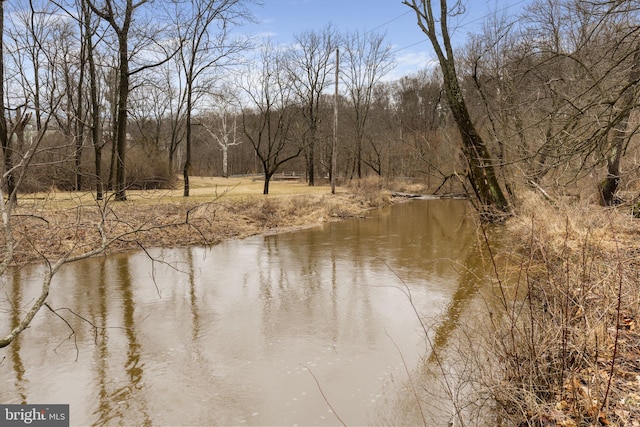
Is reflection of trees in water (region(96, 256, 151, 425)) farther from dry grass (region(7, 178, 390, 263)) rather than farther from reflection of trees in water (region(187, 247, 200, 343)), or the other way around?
dry grass (region(7, 178, 390, 263))

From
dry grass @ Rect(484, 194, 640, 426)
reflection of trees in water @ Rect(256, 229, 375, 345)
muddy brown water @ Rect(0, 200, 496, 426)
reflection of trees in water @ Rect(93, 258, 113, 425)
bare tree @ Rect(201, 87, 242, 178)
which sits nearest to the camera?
dry grass @ Rect(484, 194, 640, 426)

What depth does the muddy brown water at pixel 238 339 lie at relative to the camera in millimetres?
4176

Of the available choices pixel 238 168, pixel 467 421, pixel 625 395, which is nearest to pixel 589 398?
pixel 625 395

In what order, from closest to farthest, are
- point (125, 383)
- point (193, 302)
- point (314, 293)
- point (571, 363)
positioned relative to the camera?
point (571, 363)
point (125, 383)
point (193, 302)
point (314, 293)

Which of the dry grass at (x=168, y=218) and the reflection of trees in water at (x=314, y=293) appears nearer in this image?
the reflection of trees in water at (x=314, y=293)

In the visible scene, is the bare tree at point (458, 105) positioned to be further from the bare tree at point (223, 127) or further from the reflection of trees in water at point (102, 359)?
the bare tree at point (223, 127)

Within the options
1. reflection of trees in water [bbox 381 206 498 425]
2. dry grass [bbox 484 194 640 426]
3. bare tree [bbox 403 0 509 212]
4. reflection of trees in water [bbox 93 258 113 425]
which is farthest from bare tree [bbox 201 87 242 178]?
dry grass [bbox 484 194 640 426]

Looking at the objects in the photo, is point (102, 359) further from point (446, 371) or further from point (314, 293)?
point (446, 371)

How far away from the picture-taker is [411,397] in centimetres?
428

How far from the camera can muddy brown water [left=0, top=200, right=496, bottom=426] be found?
13.7 ft

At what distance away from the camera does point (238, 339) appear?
227 inches

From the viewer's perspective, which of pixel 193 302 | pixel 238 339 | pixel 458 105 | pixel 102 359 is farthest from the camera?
pixel 458 105

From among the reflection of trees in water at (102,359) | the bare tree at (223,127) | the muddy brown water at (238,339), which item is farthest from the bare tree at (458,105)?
the bare tree at (223,127)

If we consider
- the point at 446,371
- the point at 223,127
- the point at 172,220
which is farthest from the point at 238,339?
the point at 223,127
